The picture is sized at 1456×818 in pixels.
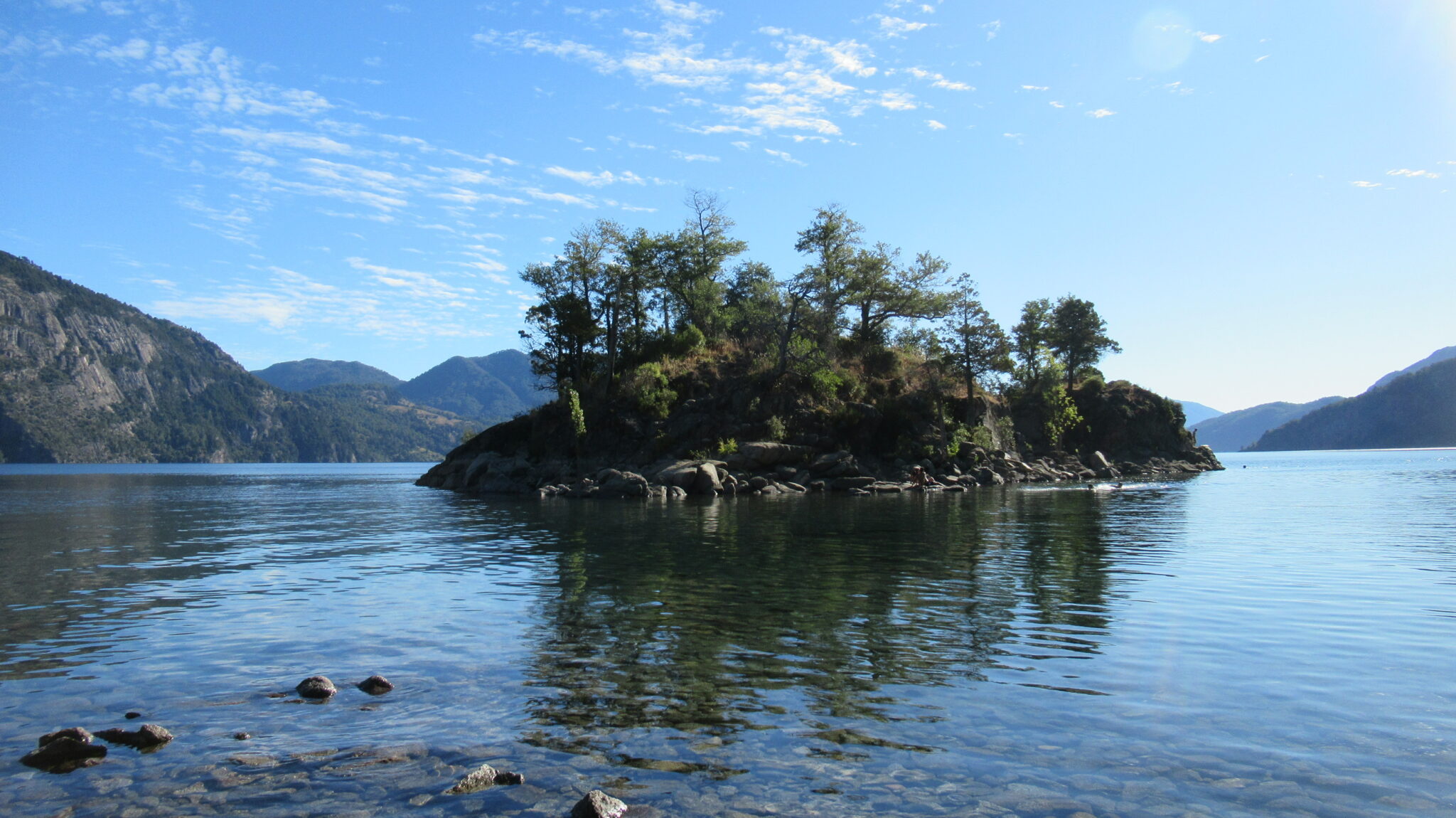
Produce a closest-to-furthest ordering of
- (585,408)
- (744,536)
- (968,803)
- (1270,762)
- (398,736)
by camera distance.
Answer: (968,803) < (1270,762) < (398,736) < (744,536) < (585,408)

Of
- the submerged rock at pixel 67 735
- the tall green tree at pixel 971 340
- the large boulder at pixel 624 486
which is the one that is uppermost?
the tall green tree at pixel 971 340

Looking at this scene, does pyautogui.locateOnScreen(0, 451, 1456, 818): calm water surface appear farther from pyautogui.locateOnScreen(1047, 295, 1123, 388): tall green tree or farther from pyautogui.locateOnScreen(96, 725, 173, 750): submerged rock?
pyautogui.locateOnScreen(1047, 295, 1123, 388): tall green tree

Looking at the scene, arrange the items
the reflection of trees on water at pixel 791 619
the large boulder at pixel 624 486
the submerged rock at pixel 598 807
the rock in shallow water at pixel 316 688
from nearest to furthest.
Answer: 1. the submerged rock at pixel 598 807
2. the reflection of trees on water at pixel 791 619
3. the rock in shallow water at pixel 316 688
4. the large boulder at pixel 624 486

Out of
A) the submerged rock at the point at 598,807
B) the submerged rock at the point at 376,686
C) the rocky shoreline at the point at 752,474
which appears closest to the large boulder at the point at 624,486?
the rocky shoreline at the point at 752,474

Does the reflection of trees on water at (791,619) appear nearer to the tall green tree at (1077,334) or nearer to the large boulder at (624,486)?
the large boulder at (624,486)

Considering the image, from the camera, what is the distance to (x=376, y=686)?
Result: 10.7m

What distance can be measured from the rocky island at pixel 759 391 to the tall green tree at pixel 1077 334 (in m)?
10.4

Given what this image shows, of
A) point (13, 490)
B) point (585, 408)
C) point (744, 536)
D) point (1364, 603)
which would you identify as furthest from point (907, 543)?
point (13, 490)

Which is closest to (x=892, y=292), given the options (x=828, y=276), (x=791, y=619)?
(x=828, y=276)

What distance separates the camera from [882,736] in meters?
8.59

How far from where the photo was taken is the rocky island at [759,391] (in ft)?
212

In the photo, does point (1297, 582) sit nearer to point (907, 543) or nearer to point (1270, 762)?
point (907, 543)

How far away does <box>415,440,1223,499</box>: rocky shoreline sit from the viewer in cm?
5862

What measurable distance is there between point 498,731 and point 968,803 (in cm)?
535
